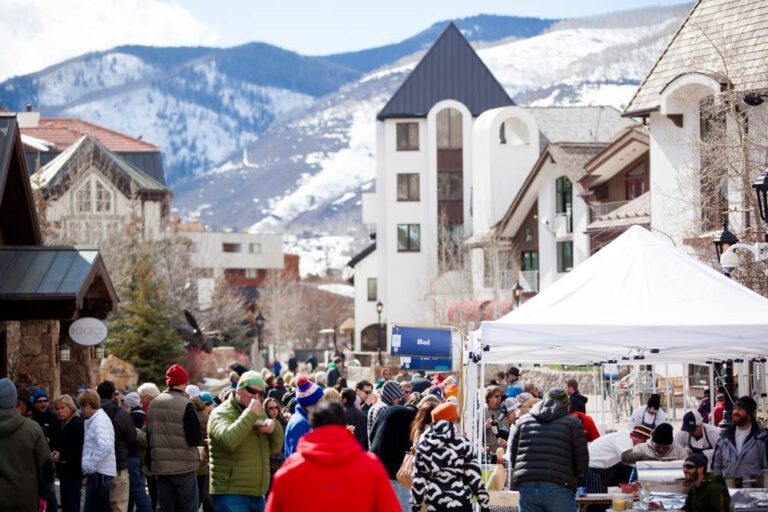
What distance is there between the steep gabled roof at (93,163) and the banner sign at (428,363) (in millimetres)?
42464

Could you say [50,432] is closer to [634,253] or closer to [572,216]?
[634,253]

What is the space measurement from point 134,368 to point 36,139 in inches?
1790

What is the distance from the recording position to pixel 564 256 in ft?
193

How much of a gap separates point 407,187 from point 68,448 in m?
66.4

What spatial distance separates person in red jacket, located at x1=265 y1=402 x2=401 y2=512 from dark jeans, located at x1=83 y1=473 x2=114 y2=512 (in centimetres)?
812

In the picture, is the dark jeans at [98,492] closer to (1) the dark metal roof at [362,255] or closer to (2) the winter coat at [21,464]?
(2) the winter coat at [21,464]

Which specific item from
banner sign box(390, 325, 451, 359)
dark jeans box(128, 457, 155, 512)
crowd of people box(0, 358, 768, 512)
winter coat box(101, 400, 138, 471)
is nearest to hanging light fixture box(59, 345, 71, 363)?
banner sign box(390, 325, 451, 359)

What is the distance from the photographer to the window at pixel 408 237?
82.2m

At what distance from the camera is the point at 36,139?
289ft

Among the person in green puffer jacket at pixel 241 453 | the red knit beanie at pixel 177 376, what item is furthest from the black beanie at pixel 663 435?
the red knit beanie at pixel 177 376

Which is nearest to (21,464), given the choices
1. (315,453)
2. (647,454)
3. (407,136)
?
(315,453)

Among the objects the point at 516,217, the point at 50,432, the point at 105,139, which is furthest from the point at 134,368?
the point at 105,139

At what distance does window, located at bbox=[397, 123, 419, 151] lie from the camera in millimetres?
82000

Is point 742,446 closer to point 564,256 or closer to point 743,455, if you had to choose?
point 743,455
